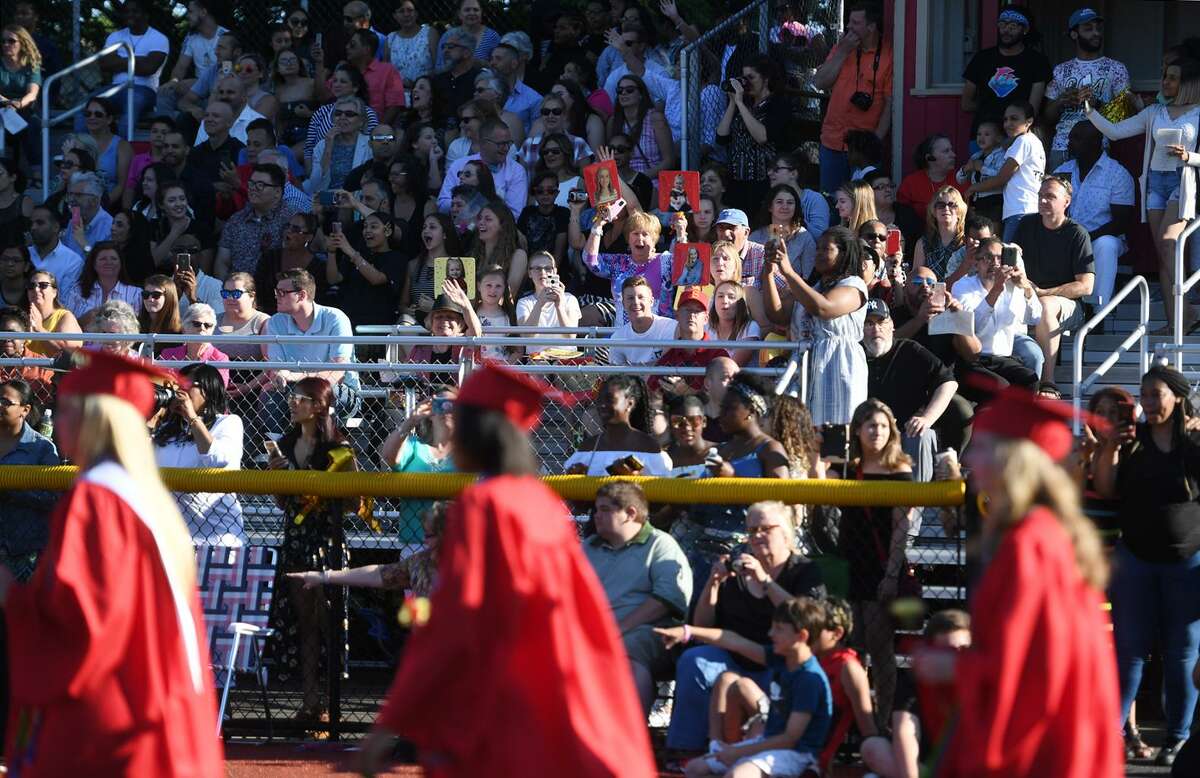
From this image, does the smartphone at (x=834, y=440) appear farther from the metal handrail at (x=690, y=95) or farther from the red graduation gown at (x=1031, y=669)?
the metal handrail at (x=690, y=95)

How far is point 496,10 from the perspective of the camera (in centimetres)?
1852

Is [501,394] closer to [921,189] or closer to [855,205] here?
[855,205]

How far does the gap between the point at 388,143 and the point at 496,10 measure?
456 centimetres

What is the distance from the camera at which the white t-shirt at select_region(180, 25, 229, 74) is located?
55.8ft

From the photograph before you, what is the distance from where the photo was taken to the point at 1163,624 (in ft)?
26.5

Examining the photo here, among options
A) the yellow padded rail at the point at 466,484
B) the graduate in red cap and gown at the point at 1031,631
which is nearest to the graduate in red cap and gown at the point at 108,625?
the graduate in red cap and gown at the point at 1031,631

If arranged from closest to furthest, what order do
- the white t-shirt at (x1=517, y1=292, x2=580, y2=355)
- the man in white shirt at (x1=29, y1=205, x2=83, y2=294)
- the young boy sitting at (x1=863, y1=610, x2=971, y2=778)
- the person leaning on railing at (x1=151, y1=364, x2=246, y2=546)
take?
the young boy sitting at (x1=863, y1=610, x2=971, y2=778) → the person leaning on railing at (x1=151, y1=364, x2=246, y2=546) → the white t-shirt at (x1=517, y1=292, x2=580, y2=355) → the man in white shirt at (x1=29, y1=205, x2=83, y2=294)

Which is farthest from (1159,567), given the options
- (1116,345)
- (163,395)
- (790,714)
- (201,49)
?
(201,49)

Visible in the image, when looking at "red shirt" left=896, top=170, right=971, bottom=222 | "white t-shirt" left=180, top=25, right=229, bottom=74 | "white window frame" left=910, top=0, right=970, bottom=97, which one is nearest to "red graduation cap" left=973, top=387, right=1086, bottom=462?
"red shirt" left=896, top=170, right=971, bottom=222

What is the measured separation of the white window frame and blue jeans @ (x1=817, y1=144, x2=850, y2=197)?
1083 millimetres

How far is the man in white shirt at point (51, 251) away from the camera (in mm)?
13430

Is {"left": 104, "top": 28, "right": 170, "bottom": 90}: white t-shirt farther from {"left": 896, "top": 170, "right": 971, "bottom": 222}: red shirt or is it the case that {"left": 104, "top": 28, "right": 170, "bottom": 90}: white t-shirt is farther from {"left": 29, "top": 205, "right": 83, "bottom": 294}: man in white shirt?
{"left": 896, "top": 170, "right": 971, "bottom": 222}: red shirt

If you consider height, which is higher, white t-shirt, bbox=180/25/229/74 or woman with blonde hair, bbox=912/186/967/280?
white t-shirt, bbox=180/25/229/74

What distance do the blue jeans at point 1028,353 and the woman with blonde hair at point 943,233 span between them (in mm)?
880
